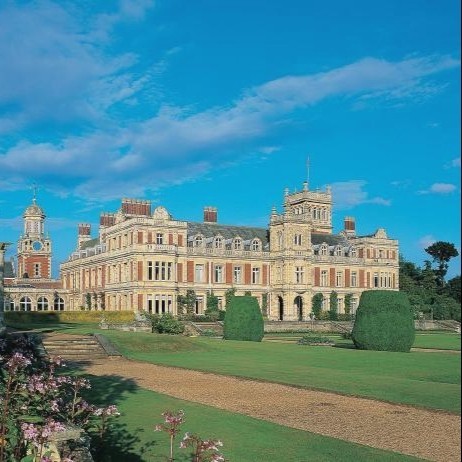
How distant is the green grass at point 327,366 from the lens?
15522 millimetres

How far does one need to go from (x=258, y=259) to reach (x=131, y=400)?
50.4 m

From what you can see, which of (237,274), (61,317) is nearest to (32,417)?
(61,317)

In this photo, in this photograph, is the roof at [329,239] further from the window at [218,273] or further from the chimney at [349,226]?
the window at [218,273]

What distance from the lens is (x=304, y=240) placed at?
64562 mm

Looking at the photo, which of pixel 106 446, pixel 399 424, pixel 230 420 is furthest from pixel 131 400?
pixel 399 424

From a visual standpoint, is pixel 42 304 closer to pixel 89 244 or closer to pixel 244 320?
pixel 89 244

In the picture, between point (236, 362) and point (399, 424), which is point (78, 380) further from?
point (236, 362)

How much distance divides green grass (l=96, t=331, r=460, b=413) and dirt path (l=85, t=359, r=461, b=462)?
870mm

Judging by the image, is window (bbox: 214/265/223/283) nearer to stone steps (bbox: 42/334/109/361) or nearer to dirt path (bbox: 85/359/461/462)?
stone steps (bbox: 42/334/109/361)

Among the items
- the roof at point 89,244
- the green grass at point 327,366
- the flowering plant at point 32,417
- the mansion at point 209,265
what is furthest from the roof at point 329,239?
the flowering plant at point 32,417

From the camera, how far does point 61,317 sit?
4791 cm

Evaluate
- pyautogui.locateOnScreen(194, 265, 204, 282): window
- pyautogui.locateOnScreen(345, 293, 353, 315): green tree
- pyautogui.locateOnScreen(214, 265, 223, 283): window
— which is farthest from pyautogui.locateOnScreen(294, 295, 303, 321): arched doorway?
pyautogui.locateOnScreen(194, 265, 204, 282): window

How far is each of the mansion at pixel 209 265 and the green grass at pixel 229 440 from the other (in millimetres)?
43597

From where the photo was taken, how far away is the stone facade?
56.5m
